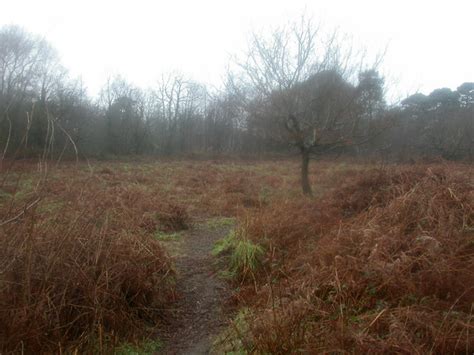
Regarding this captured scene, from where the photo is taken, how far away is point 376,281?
125 inches

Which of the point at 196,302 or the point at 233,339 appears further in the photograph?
the point at 196,302

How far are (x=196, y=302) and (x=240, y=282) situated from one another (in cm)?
68

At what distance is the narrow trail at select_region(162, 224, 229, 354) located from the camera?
10.7 ft

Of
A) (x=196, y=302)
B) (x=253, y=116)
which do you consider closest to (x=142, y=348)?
(x=196, y=302)

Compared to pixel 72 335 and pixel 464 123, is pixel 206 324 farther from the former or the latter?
pixel 464 123

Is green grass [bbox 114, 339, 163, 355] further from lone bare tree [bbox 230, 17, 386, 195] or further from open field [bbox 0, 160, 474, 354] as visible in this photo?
lone bare tree [bbox 230, 17, 386, 195]

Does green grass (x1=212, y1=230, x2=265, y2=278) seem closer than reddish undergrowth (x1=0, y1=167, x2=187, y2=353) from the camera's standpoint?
No

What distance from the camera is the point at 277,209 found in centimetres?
661

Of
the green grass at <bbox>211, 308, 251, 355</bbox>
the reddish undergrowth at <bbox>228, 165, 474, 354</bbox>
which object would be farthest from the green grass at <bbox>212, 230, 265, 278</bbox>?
the green grass at <bbox>211, 308, 251, 355</bbox>

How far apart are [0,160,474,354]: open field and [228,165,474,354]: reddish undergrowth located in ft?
0.04

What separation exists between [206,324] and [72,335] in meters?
1.30

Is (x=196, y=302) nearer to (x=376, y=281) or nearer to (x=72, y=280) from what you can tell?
(x=72, y=280)

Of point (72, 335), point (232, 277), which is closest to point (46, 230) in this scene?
point (72, 335)

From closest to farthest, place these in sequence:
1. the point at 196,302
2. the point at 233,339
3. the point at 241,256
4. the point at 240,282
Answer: the point at 233,339 < the point at 196,302 < the point at 240,282 < the point at 241,256
